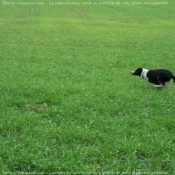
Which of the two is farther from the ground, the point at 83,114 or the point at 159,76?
the point at 159,76

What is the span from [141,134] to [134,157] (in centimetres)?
100

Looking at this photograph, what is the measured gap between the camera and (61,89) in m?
8.62

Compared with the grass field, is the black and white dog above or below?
above

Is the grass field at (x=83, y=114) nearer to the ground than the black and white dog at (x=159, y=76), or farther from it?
nearer to the ground

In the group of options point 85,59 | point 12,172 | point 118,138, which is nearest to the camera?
point 12,172

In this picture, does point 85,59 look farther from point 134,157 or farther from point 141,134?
point 134,157

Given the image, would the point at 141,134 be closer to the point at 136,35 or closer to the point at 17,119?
the point at 17,119

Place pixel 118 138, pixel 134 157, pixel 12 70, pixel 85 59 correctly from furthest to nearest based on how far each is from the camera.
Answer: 1. pixel 85 59
2. pixel 12 70
3. pixel 118 138
4. pixel 134 157

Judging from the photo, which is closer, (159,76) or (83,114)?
(83,114)

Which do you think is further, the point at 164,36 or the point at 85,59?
the point at 164,36

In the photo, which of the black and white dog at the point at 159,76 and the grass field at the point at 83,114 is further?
the black and white dog at the point at 159,76

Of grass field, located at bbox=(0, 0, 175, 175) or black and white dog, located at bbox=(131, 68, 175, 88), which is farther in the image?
black and white dog, located at bbox=(131, 68, 175, 88)

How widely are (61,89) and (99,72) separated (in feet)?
10.3

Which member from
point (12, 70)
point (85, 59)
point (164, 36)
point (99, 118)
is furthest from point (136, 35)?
point (99, 118)
